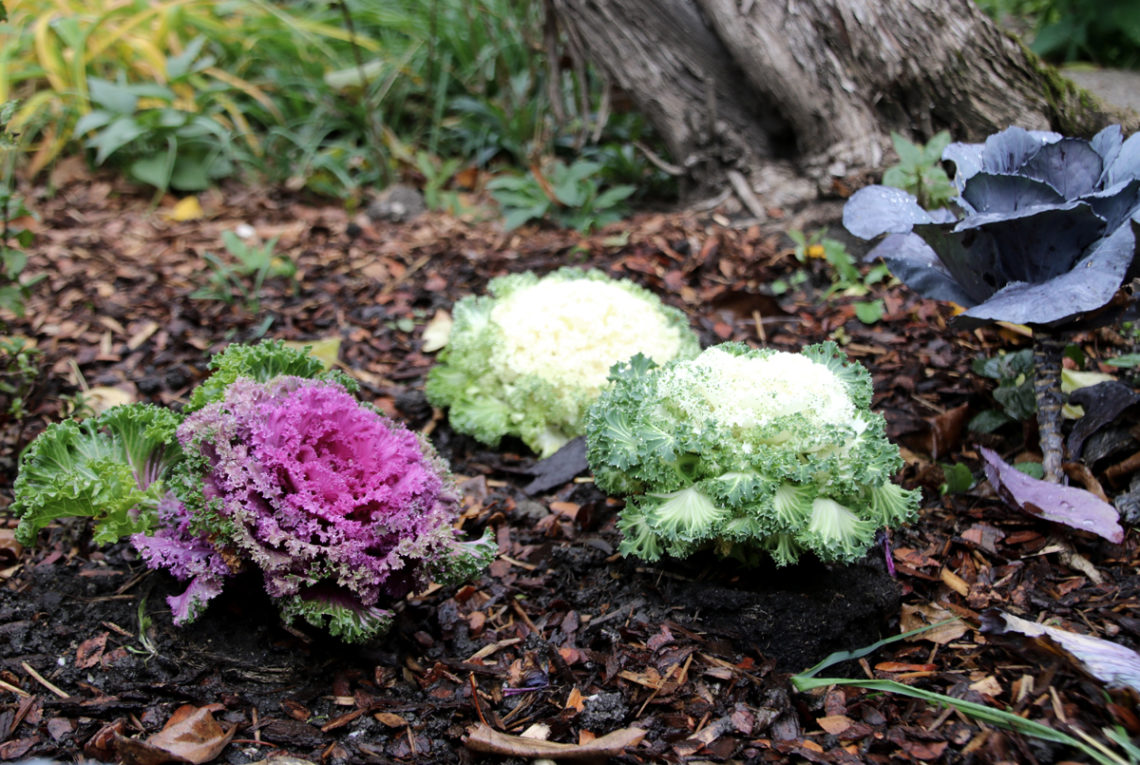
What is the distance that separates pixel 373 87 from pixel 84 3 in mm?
2316

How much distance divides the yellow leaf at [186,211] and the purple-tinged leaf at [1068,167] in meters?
4.39

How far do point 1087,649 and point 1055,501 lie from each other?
1.81ft

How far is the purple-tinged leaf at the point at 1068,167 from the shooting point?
213 cm

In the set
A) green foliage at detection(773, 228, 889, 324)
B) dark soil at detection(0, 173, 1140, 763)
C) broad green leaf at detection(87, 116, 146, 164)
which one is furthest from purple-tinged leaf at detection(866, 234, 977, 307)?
broad green leaf at detection(87, 116, 146, 164)

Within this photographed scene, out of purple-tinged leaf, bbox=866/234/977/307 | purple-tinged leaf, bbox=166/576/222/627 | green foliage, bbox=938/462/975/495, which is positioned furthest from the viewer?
A: green foliage, bbox=938/462/975/495

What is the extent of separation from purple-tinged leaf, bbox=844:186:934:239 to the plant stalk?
47cm

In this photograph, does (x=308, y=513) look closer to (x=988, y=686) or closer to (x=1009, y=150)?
(x=988, y=686)

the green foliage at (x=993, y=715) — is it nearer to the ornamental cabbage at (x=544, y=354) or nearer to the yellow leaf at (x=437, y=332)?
the ornamental cabbage at (x=544, y=354)

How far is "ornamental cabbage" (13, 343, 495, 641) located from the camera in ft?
6.11

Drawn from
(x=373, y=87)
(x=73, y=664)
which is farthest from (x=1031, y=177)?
(x=373, y=87)

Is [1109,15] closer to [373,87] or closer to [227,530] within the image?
[373,87]

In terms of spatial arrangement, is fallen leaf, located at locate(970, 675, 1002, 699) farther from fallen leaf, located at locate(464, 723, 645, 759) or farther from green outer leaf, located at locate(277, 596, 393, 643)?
green outer leaf, located at locate(277, 596, 393, 643)

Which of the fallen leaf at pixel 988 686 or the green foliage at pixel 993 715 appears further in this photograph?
the fallen leaf at pixel 988 686

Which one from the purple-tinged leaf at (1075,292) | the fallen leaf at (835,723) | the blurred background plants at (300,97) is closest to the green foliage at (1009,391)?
the purple-tinged leaf at (1075,292)
